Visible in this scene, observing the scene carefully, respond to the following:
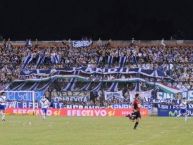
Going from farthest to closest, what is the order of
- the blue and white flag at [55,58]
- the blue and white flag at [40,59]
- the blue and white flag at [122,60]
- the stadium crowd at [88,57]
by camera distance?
the blue and white flag at [40,59] → the blue and white flag at [55,58] → the blue and white flag at [122,60] → the stadium crowd at [88,57]

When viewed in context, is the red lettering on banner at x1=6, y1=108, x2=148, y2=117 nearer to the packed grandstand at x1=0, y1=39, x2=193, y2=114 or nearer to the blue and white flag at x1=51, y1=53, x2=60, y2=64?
the packed grandstand at x1=0, y1=39, x2=193, y2=114

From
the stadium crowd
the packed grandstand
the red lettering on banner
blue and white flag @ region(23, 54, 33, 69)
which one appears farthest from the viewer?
blue and white flag @ region(23, 54, 33, 69)

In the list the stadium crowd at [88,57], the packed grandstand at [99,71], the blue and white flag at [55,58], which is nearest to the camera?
the packed grandstand at [99,71]

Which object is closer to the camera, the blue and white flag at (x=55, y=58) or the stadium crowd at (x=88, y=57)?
the stadium crowd at (x=88, y=57)

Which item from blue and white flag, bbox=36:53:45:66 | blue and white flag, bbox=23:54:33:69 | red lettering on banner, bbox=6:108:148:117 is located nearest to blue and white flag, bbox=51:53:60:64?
blue and white flag, bbox=36:53:45:66

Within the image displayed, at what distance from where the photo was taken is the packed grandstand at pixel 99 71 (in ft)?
212

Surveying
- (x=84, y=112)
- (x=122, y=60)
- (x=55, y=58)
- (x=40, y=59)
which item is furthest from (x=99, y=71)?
(x=84, y=112)

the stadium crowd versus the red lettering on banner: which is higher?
the stadium crowd

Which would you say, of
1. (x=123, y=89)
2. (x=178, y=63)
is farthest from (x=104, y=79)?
(x=178, y=63)

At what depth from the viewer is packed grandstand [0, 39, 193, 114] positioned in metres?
64.5

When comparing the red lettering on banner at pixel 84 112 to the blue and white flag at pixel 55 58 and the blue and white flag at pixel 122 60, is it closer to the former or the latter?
the blue and white flag at pixel 55 58

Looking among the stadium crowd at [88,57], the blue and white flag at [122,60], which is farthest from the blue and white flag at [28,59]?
the blue and white flag at [122,60]
